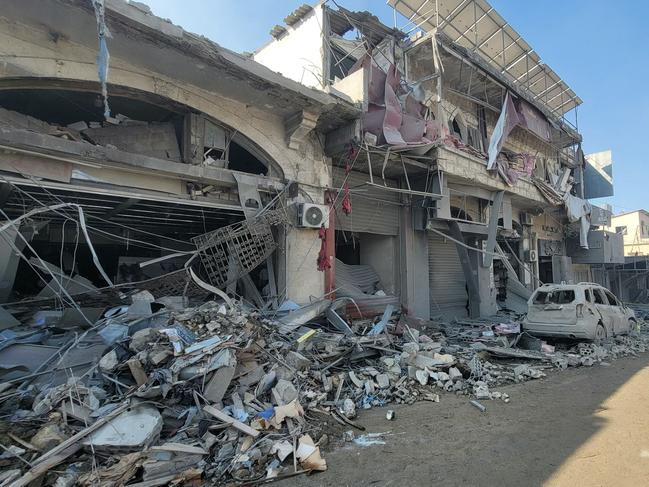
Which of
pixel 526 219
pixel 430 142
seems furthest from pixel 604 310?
pixel 526 219

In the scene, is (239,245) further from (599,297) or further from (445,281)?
(599,297)

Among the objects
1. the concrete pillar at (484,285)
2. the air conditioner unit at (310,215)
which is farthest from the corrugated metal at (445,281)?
the air conditioner unit at (310,215)

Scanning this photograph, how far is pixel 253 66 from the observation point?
20.5 feet

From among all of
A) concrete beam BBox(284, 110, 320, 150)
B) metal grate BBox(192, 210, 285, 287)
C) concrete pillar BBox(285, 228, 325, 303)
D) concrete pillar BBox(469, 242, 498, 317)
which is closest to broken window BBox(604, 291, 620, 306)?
concrete pillar BBox(469, 242, 498, 317)

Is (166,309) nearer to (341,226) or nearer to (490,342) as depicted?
(341,226)

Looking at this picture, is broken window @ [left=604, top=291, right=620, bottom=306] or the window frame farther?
broken window @ [left=604, top=291, right=620, bottom=306]

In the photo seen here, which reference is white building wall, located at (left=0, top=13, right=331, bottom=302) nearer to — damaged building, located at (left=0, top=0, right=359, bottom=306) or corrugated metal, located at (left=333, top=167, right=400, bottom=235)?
damaged building, located at (left=0, top=0, right=359, bottom=306)

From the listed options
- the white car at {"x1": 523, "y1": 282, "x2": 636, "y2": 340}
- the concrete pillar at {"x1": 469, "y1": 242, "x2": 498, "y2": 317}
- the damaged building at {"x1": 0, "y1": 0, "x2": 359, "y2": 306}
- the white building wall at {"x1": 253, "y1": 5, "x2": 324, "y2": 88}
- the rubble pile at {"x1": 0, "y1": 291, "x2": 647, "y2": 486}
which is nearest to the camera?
the rubble pile at {"x1": 0, "y1": 291, "x2": 647, "y2": 486}

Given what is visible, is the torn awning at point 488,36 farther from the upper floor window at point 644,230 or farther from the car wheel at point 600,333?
the upper floor window at point 644,230

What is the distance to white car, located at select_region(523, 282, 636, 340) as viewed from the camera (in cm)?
888

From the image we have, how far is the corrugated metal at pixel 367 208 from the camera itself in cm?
959

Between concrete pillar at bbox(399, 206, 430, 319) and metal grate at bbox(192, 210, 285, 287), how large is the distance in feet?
16.5

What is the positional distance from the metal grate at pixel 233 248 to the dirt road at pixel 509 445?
11.3 feet

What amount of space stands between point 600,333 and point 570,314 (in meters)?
1.31
